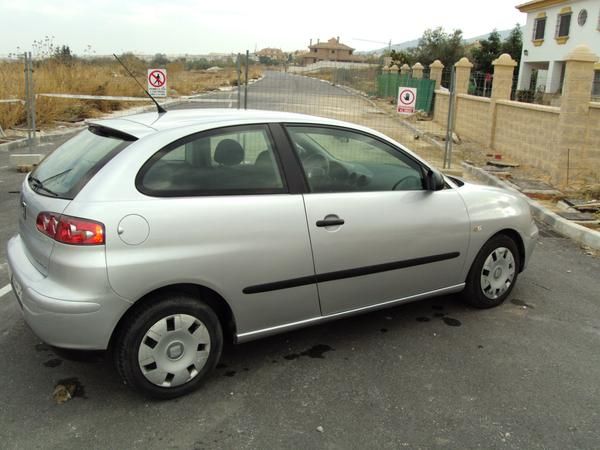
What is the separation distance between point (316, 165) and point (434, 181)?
991 millimetres

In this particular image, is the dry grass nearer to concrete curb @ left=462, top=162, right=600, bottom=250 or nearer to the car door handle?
concrete curb @ left=462, top=162, right=600, bottom=250

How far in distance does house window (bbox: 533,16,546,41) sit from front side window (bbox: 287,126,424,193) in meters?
42.7

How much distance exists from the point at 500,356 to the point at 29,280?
3.11 m

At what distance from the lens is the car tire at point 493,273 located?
459 centimetres

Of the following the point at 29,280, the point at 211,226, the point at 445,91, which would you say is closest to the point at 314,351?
the point at 211,226

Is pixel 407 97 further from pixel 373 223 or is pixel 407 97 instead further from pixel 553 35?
pixel 553 35

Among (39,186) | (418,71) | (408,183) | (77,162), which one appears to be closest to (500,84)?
(408,183)

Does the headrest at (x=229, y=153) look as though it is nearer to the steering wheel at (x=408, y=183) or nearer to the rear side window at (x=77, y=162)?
the rear side window at (x=77, y=162)

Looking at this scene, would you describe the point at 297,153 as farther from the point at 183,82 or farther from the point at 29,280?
the point at 183,82

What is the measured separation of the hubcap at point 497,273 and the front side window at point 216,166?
6.85 feet

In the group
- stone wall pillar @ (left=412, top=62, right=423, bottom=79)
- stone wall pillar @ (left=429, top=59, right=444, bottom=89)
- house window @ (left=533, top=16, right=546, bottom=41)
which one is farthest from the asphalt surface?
house window @ (left=533, top=16, right=546, bottom=41)

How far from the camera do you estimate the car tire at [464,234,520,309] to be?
459 cm

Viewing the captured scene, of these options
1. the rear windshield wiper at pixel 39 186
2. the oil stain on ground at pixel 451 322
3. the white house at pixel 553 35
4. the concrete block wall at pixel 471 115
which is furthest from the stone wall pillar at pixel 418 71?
the rear windshield wiper at pixel 39 186

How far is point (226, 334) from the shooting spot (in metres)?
3.63
